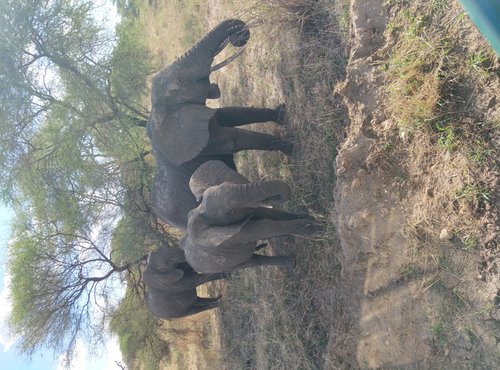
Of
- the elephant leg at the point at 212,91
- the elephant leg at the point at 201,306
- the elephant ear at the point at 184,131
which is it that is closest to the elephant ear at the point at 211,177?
the elephant ear at the point at 184,131

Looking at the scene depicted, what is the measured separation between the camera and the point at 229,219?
5.03 meters

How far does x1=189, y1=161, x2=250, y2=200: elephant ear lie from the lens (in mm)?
5332

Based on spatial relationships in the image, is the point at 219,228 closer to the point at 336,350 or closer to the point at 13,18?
the point at 336,350

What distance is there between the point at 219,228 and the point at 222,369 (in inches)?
188

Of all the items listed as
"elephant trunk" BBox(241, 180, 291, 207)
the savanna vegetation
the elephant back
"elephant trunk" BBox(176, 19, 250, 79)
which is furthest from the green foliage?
"elephant trunk" BBox(241, 180, 291, 207)

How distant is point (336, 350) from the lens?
5703 millimetres

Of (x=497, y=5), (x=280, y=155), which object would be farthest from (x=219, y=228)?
(x=497, y=5)

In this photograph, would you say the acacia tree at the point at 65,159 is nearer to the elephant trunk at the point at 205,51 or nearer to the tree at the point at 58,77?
the tree at the point at 58,77

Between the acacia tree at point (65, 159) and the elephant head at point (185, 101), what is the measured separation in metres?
2.96

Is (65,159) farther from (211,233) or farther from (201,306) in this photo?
(211,233)

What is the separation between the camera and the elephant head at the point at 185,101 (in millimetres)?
5730

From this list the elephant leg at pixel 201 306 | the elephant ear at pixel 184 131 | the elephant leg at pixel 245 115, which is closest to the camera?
the elephant ear at pixel 184 131

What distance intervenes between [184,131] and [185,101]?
13.5 inches

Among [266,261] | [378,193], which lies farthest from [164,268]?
[378,193]
